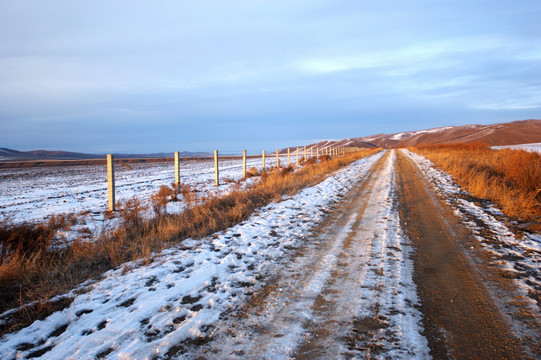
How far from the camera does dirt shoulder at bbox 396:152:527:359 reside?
91.1 inches

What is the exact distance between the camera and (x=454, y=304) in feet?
9.80

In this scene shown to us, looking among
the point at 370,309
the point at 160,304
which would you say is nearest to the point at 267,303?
the point at 370,309

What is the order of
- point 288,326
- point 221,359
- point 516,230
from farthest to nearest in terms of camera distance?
point 516,230 → point 288,326 → point 221,359

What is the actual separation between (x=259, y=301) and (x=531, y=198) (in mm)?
7635

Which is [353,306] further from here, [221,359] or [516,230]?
[516,230]

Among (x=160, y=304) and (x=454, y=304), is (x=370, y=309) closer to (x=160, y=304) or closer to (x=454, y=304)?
(x=454, y=304)

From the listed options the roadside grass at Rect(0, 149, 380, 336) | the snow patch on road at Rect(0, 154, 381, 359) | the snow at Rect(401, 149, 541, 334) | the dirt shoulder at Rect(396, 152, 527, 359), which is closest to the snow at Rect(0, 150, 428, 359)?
the snow patch on road at Rect(0, 154, 381, 359)

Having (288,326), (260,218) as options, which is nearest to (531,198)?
(260,218)

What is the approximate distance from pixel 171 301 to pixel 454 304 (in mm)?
3222

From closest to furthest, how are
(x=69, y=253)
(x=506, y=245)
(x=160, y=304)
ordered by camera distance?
1. (x=160, y=304)
2. (x=506, y=245)
3. (x=69, y=253)

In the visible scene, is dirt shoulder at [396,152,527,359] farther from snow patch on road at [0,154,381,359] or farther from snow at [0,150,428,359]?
snow patch on road at [0,154,381,359]

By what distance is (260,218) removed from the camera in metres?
6.94

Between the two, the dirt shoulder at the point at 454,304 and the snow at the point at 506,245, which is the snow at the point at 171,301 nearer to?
the dirt shoulder at the point at 454,304

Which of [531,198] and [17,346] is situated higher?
[531,198]
